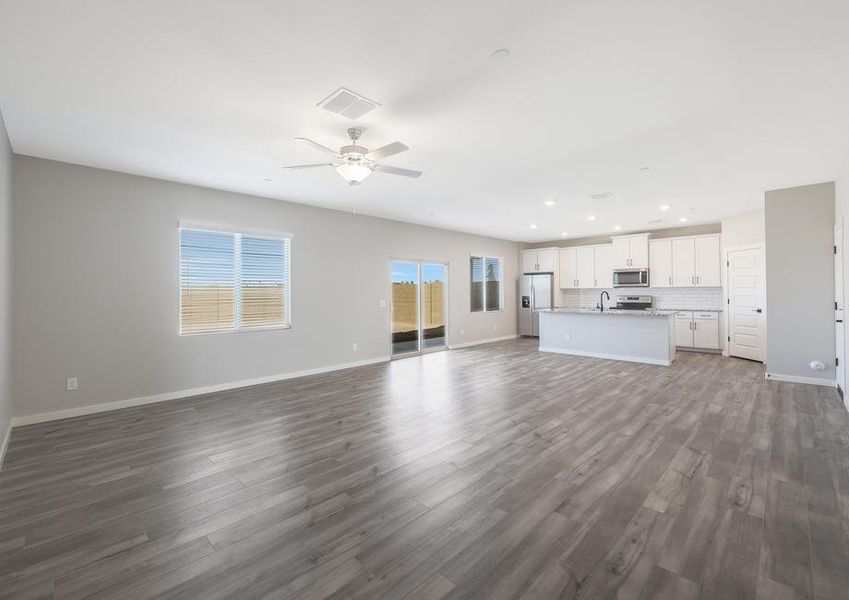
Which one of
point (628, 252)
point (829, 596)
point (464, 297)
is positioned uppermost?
point (628, 252)

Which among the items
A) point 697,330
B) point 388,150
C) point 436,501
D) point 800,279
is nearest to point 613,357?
point 697,330

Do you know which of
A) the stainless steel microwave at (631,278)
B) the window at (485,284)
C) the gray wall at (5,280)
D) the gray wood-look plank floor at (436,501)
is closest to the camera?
the gray wood-look plank floor at (436,501)

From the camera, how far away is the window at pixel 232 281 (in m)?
4.98

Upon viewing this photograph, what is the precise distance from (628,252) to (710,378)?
4055 mm

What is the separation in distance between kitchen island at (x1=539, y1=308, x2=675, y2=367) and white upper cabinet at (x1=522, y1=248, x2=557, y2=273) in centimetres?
249

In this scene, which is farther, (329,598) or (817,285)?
(817,285)

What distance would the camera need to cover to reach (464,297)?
29.6 feet

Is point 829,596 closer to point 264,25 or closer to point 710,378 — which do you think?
point 264,25

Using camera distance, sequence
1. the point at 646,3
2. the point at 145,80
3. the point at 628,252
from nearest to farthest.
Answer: the point at 646,3 < the point at 145,80 < the point at 628,252

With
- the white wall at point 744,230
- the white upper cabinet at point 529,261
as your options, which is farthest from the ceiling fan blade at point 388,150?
the white upper cabinet at point 529,261

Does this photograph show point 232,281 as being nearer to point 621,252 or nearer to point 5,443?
point 5,443

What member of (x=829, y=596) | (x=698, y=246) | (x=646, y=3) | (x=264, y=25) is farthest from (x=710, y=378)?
(x=264, y=25)

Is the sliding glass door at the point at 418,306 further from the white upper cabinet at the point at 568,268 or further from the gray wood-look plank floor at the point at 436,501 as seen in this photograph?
the white upper cabinet at the point at 568,268

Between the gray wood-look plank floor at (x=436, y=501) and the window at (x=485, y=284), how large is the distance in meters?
5.26
